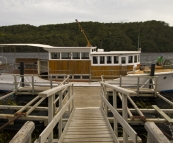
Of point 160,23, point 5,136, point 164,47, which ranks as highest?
point 160,23

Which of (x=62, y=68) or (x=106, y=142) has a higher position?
(x=62, y=68)

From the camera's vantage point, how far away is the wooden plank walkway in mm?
4547

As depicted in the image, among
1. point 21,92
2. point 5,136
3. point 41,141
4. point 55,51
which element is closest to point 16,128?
point 5,136

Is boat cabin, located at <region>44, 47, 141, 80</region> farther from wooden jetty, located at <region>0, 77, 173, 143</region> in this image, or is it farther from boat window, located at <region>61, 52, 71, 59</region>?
wooden jetty, located at <region>0, 77, 173, 143</region>

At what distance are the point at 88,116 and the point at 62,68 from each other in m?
8.12

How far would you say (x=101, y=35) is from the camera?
38688mm

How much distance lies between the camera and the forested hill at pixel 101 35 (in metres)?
37.1

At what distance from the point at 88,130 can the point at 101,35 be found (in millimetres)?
34671

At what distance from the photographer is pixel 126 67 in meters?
14.1

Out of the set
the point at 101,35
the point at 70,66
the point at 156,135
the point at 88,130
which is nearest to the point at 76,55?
the point at 70,66

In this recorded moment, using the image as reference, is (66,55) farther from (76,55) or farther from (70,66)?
(70,66)

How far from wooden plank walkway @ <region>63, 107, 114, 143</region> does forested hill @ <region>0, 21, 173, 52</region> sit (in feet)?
68.6

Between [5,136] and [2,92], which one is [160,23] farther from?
[5,136]

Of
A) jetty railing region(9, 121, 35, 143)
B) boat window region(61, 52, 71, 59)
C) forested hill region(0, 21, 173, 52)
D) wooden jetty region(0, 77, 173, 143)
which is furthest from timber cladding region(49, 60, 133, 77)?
forested hill region(0, 21, 173, 52)
